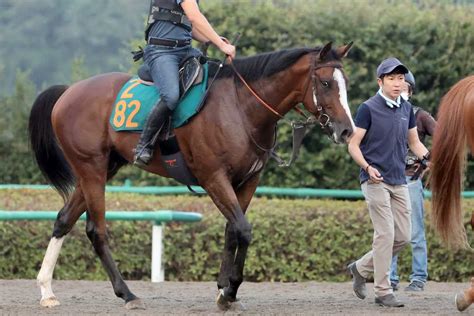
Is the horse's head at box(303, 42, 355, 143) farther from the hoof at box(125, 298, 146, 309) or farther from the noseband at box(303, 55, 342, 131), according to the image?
the hoof at box(125, 298, 146, 309)

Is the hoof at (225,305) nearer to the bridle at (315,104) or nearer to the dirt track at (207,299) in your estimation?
the dirt track at (207,299)

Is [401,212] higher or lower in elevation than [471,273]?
higher

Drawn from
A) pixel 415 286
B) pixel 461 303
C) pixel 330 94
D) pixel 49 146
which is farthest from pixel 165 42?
pixel 415 286

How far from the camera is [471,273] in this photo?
11.5 meters

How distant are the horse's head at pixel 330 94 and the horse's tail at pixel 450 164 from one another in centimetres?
65

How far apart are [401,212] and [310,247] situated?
3.08 meters

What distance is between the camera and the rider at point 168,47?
8.33 meters

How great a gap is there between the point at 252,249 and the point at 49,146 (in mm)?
2673

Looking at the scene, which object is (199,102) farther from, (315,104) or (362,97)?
(362,97)

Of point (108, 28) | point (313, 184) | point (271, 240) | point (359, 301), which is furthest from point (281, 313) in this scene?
point (108, 28)

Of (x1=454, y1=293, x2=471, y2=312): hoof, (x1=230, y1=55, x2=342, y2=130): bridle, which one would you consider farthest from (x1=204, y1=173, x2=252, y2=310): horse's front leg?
(x1=454, y1=293, x2=471, y2=312): hoof

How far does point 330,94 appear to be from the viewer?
316 inches

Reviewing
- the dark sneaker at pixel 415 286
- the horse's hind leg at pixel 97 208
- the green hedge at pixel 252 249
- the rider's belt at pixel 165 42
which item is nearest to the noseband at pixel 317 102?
the rider's belt at pixel 165 42

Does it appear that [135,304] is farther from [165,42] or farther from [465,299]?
[465,299]
